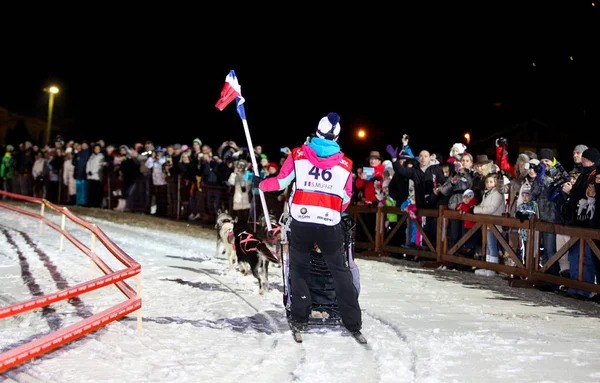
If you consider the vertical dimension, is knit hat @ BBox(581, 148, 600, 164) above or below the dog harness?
above

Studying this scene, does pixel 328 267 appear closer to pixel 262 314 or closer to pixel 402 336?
pixel 402 336

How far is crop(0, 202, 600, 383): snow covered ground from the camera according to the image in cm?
522

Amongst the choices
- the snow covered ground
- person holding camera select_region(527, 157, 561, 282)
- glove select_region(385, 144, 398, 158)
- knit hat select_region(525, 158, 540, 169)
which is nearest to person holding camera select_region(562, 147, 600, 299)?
person holding camera select_region(527, 157, 561, 282)

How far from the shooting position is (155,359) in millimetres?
5512

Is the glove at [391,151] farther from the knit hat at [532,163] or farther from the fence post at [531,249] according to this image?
the fence post at [531,249]

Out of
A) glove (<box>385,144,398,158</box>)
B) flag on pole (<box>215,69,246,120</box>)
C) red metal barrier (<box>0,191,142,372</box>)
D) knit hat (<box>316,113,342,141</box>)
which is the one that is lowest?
red metal barrier (<box>0,191,142,372</box>)

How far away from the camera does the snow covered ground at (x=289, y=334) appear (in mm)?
5219

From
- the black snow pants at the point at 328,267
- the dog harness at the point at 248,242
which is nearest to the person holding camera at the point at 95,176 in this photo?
the dog harness at the point at 248,242

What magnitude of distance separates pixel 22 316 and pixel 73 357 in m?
1.99

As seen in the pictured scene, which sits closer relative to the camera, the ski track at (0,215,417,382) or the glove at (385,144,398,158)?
the ski track at (0,215,417,382)

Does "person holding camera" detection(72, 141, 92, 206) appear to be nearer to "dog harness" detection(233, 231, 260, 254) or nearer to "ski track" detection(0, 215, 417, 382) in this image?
"ski track" detection(0, 215, 417, 382)

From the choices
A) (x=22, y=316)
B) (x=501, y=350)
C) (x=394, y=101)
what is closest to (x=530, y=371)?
(x=501, y=350)

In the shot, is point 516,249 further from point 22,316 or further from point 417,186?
point 22,316

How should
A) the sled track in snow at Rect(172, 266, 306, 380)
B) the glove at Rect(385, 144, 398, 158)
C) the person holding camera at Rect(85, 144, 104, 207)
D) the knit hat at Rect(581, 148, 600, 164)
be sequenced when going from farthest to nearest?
1. the person holding camera at Rect(85, 144, 104, 207)
2. the glove at Rect(385, 144, 398, 158)
3. the knit hat at Rect(581, 148, 600, 164)
4. the sled track in snow at Rect(172, 266, 306, 380)
